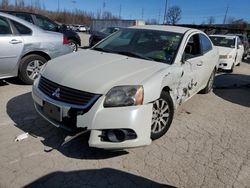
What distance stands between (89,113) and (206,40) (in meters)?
3.87

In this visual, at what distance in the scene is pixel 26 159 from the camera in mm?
3016

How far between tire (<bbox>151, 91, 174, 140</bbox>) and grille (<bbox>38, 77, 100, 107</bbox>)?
2.96 ft

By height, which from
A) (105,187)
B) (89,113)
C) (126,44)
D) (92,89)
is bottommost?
(105,187)

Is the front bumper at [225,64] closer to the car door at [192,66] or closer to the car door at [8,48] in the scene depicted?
the car door at [192,66]

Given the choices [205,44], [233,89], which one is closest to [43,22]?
[205,44]

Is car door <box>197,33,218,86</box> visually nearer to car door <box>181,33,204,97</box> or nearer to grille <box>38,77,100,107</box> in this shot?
car door <box>181,33,204,97</box>

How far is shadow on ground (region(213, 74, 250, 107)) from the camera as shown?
6.22 m

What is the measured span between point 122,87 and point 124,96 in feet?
0.37

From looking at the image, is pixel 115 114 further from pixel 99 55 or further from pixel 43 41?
pixel 43 41

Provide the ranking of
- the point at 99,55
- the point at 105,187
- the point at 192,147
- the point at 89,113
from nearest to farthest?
the point at 105,187
the point at 89,113
the point at 192,147
the point at 99,55

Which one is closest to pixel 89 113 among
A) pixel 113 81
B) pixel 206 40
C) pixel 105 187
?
pixel 113 81

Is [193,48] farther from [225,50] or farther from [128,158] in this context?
[225,50]

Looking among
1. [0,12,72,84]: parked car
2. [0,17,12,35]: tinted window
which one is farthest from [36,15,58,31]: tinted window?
[0,17,12,35]: tinted window

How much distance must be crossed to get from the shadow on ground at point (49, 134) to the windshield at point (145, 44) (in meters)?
1.50
